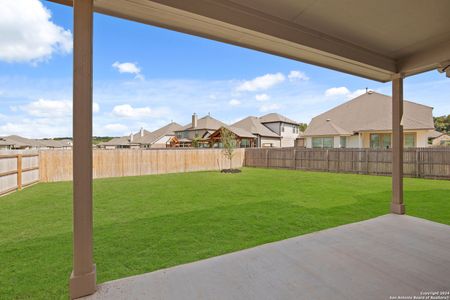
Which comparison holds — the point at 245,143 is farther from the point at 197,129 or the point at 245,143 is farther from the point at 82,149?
the point at 82,149

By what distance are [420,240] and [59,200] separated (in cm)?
759

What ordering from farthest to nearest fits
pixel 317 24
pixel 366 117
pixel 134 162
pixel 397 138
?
pixel 366 117 < pixel 134 162 < pixel 397 138 < pixel 317 24

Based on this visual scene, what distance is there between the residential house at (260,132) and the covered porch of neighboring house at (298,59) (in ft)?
73.4

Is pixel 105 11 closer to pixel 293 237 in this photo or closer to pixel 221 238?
pixel 221 238

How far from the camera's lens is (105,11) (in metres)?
2.16

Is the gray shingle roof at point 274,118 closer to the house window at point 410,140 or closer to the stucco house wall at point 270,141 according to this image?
the stucco house wall at point 270,141

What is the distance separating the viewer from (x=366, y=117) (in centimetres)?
1634

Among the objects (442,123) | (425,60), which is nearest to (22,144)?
(425,60)

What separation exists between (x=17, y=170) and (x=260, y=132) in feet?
70.7

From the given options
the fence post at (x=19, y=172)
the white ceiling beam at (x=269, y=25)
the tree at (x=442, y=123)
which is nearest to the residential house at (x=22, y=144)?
the fence post at (x=19, y=172)

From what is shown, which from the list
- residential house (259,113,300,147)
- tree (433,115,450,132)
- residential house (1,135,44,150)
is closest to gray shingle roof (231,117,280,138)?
residential house (259,113,300,147)

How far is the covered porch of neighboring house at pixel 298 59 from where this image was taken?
1.93 metres

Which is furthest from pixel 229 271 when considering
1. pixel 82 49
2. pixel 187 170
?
pixel 187 170

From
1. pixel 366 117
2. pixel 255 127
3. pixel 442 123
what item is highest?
pixel 442 123
